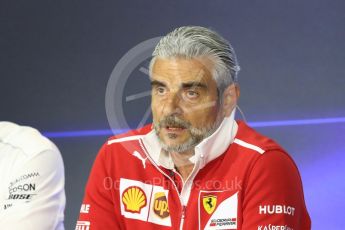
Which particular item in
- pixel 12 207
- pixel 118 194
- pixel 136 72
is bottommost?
pixel 12 207

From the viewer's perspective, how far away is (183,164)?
74.3 inches

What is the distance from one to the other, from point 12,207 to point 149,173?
1.40 feet

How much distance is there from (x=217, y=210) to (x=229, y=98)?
1.03 feet

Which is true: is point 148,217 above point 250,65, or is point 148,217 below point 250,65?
below

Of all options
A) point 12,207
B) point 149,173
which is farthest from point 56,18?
point 12,207

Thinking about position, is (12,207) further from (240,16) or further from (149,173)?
(240,16)

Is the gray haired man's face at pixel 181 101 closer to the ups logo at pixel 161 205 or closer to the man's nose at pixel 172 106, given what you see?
the man's nose at pixel 172 106

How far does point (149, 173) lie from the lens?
6.28 feet

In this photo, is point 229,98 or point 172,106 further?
point 229,98

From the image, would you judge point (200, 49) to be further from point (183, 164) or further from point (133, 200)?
Result: point (133, 200)

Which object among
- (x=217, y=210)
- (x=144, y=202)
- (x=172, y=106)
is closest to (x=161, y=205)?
(x=144, y=202)

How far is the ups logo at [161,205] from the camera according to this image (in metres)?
1.86

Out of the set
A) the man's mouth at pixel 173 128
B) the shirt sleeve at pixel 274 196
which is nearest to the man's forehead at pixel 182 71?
the man's mouth at pixel 173 128

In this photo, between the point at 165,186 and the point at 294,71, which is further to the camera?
the point at 294,71
